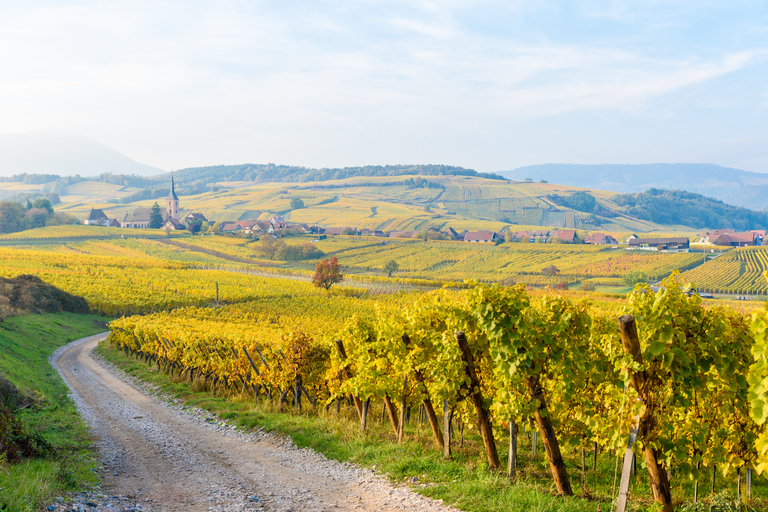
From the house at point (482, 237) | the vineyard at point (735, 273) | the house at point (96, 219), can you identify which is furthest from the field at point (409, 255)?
the house at point (96, 219)

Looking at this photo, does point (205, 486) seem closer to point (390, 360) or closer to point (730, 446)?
point (390, 360)

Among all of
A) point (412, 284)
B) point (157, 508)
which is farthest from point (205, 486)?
point (412, 284)

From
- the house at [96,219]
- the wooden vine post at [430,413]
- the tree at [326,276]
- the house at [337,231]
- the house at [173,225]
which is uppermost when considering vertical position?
the house at [96,219]

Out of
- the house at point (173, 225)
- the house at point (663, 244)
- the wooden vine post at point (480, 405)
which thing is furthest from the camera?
the house at point (173, 225)

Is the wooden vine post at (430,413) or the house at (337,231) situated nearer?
the wooden vine post at (430,413)

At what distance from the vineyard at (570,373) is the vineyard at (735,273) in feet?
238

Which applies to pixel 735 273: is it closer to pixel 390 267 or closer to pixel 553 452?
pixel 390 267

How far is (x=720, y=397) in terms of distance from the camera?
25.3ft

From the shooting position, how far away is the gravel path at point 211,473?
8016 mm

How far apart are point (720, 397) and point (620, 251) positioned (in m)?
115

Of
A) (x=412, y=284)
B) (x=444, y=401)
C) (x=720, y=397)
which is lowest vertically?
(x=412, y=284)

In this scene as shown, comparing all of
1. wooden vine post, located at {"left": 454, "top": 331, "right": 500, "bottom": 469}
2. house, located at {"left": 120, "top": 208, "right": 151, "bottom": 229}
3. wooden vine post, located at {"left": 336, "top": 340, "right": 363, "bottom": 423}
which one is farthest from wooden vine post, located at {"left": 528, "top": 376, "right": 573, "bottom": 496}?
house, located at {"left": 120, "top": 208, "right": 151, "bottom": 229}

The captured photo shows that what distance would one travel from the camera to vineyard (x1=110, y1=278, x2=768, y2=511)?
6344mm

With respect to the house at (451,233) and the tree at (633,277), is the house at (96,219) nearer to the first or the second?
the house at (451,233)
